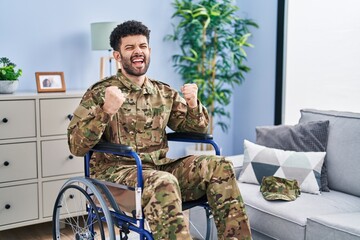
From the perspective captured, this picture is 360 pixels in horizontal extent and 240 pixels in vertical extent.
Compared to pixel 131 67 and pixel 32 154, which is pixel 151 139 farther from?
pixel 32 154

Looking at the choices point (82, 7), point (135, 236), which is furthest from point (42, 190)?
point (82, 7)

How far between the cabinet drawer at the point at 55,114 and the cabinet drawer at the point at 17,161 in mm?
128

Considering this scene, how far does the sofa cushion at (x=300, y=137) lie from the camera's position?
294 cm

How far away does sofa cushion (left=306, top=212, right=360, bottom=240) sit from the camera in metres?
2.17

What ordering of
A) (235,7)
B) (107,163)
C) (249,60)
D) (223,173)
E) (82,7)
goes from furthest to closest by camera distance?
(249,60) < (235,7) < (82,7) < (107,163) < (223,173)

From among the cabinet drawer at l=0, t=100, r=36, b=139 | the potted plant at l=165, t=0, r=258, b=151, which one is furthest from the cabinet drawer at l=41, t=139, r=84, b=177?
the potted plant at l=165, t=0, r=258, b=151

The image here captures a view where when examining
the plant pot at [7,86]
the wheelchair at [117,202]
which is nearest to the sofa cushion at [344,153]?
the wheelchair at [117,202]

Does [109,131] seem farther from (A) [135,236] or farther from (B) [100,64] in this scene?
(B) [100,64]

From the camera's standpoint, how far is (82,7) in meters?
3.63

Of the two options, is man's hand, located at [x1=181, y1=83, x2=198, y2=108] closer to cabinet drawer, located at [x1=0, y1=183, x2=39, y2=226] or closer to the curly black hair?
the curly black hair

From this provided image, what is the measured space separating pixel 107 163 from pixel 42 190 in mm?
894

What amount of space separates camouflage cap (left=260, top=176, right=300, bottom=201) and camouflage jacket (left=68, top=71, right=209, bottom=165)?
1.56 ft

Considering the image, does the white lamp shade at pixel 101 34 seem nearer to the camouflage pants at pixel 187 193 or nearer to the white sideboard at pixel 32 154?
the white sideboard at pixel 32 154

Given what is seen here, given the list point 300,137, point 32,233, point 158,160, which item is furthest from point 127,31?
point 32,233
